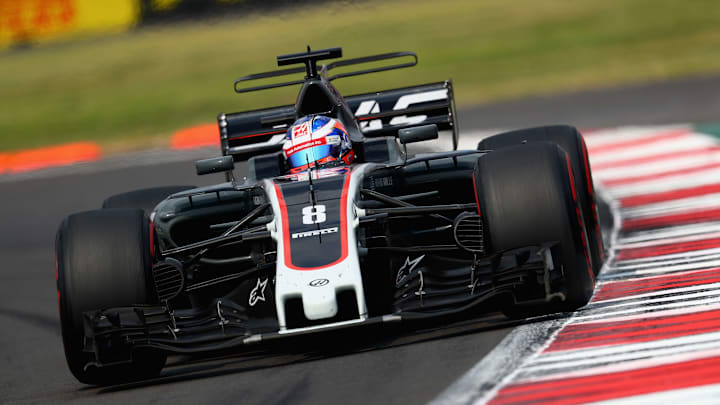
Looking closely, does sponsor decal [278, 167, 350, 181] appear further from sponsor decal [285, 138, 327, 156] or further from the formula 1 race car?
sponsor decal [285, 138, 327, 156]

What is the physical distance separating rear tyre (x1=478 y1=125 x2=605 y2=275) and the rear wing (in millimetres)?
869

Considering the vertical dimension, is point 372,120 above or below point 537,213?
above

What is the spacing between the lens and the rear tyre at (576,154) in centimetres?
806

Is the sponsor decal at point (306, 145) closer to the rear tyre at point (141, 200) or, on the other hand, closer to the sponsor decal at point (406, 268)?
the sponsor decal at point (406, 268)

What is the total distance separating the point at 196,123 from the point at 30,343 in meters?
15.7

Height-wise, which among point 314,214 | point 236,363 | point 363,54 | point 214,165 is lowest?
point 236,363

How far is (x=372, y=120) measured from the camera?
9.64 m

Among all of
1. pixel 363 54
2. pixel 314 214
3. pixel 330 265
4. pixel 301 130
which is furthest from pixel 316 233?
pixel 363 54

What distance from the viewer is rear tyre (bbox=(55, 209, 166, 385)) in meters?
6.55

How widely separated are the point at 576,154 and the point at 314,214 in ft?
8.61

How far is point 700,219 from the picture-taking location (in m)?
9.77

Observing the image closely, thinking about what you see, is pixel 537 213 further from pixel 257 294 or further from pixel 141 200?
pixel 141 200

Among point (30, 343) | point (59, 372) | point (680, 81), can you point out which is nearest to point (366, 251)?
point (59, 372)

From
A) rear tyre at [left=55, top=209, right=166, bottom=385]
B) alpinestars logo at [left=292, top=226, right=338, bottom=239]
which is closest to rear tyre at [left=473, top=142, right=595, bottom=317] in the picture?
alpinestars logo at [left=292, top=226, right=338, bottom=239]
